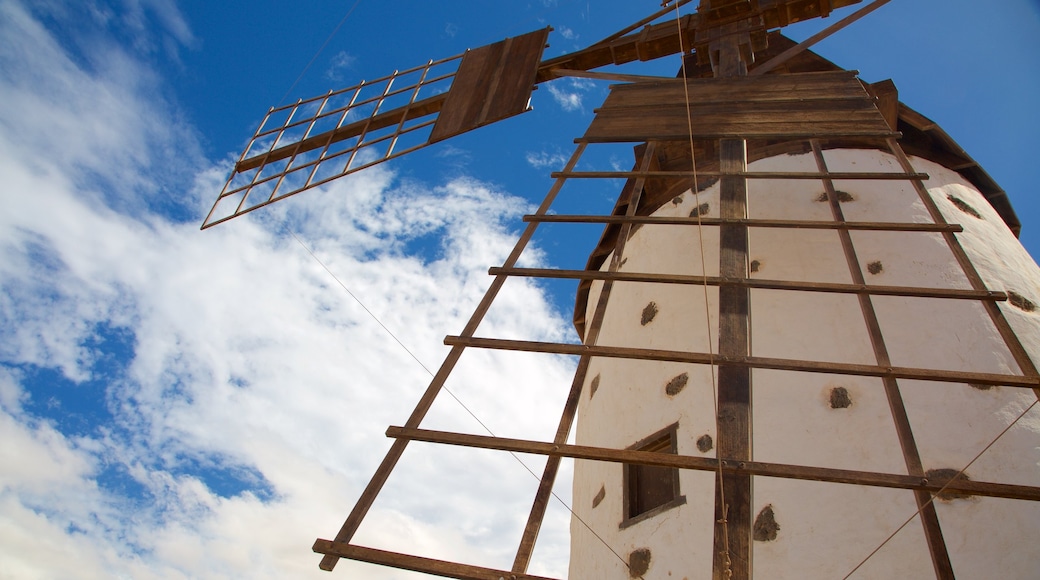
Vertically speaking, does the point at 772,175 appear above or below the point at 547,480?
above

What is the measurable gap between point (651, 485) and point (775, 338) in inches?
65.4

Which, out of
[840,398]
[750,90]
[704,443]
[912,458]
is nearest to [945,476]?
[840,398]

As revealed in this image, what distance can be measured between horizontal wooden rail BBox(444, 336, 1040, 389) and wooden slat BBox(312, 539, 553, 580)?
4.09ft

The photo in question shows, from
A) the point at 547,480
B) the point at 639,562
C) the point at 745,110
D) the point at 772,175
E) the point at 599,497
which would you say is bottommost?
the point at 547,480

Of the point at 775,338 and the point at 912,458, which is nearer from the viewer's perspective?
the point at 912,458

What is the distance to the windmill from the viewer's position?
3.61 metres

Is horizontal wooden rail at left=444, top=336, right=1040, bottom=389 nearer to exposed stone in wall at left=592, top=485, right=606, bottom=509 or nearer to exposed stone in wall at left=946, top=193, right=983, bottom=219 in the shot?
exposed stone in wall at left=592, top=485, right=606, bottom=509

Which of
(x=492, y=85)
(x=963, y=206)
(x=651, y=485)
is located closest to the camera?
(x=651, y=485)

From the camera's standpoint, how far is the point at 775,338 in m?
6.13

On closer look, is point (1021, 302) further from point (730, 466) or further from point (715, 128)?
point (730, 466)

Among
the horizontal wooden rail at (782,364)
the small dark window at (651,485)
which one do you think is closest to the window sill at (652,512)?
the small dark window at (651,485)

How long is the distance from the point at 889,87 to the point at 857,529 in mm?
4924

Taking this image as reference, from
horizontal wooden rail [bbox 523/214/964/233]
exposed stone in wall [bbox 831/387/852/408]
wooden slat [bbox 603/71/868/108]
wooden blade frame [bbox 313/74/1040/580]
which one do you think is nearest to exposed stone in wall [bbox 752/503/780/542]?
exposed stone in wall [bbox 831/387/852/408]

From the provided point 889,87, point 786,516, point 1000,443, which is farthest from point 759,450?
point 889,87
